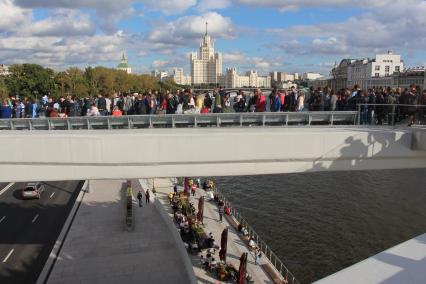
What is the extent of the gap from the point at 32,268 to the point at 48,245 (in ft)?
8.34

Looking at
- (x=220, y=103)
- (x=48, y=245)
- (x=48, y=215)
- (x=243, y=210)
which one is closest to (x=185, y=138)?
(x=220, y=103)

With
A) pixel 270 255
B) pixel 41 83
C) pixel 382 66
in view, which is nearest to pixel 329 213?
pixel 270 255

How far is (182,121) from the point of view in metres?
11.4

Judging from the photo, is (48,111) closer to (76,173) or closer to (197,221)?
(76,173)

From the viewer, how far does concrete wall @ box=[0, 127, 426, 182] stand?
959cm

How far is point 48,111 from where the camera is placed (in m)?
13.4

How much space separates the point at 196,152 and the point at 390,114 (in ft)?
18.2

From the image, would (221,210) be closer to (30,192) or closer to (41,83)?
(30,192)

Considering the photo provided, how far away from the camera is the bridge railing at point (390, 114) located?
35.7ft

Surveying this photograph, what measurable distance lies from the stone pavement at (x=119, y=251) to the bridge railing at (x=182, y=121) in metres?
7.74

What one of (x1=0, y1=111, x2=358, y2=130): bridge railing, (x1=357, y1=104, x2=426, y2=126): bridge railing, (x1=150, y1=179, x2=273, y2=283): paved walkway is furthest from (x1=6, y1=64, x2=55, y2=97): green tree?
(x1=357, y1=104, x2=426, y2=126): bridge railing

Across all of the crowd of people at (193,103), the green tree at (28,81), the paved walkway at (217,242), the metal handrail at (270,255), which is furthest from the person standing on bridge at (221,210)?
the green tree at (28,81)

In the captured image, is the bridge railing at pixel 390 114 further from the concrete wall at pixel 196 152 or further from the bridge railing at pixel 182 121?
the concrete wall at pixel 196 152

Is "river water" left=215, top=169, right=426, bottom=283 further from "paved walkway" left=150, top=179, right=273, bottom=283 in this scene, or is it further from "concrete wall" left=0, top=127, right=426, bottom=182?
"concrete wall" left=0, top=127, right=426, bottom=182
